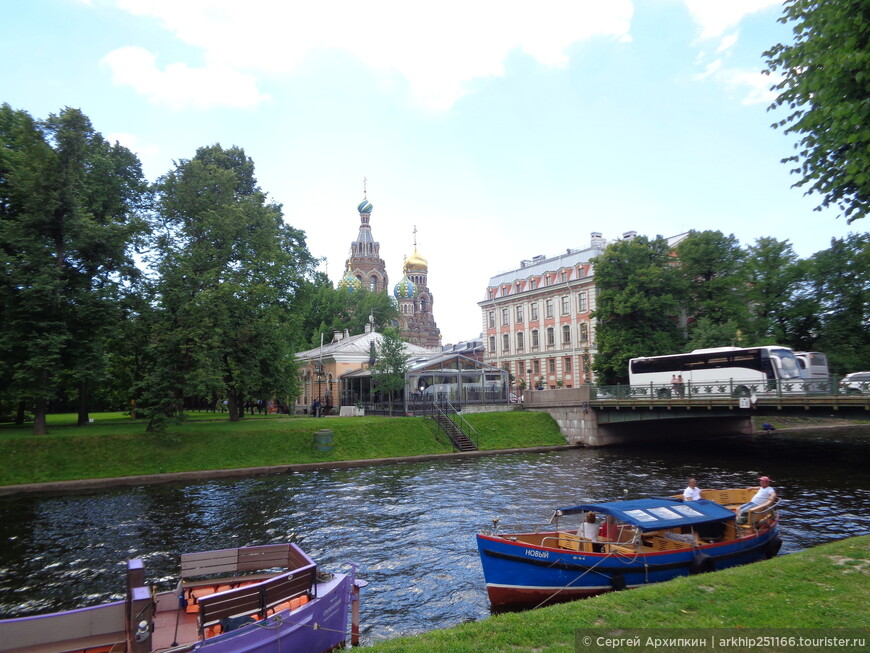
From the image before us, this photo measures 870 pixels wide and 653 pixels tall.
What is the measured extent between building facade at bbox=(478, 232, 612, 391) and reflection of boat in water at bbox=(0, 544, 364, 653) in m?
58.0

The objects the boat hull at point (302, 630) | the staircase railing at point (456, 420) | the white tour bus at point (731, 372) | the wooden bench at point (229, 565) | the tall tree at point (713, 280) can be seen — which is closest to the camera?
the boat hull at point (302, 630)

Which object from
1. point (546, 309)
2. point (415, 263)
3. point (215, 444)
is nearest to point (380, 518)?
point (215, 444)

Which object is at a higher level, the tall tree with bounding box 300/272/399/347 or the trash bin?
the tall tree with bounding box 300/272/399/347

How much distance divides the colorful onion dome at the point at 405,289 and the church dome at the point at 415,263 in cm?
720

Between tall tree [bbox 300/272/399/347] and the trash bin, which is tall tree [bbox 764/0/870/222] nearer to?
the trash bin

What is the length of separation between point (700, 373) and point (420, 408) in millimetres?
21537

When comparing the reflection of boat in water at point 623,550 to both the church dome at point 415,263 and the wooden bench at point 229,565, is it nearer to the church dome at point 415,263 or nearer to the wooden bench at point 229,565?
the wooden bench at point 229,565

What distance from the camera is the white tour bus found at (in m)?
35.2

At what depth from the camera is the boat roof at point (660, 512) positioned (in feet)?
45.7

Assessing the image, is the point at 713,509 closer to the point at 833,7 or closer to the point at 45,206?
the point at 833,7

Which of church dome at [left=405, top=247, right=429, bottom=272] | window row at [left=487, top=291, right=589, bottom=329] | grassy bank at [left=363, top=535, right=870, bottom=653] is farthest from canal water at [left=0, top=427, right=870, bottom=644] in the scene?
church dome at [left=405, top=247, right=429, bottom=272]

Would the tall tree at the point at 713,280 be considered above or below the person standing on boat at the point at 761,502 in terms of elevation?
above

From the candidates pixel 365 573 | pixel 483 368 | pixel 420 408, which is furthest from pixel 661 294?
pixel 365 573

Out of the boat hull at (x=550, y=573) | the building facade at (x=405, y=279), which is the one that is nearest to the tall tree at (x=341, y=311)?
the building facade at (x=405, y=279)
